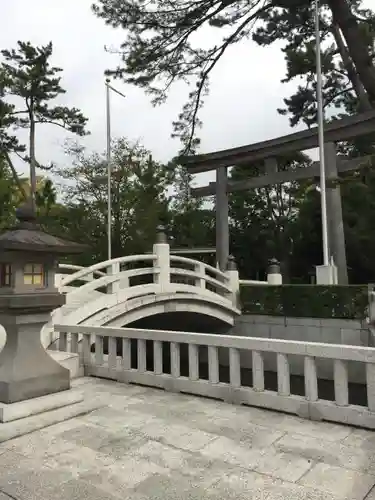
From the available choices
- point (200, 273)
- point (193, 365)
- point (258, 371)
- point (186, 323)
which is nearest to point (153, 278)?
point (200, 273)

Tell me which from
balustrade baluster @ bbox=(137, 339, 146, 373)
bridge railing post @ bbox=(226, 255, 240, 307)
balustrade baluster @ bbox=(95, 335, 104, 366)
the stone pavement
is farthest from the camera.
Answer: bridge railing post @ bbox=(226, 255, 240, 307)

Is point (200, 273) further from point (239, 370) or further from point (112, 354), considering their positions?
point (239, 370)

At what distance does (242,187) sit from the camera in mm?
15469

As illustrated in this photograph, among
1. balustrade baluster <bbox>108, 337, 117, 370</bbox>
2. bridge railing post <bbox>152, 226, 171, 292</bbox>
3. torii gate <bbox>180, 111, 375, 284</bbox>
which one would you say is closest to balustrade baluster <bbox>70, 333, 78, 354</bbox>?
balustrade baluster <bbox>108, 337, 117, 370</bbox>

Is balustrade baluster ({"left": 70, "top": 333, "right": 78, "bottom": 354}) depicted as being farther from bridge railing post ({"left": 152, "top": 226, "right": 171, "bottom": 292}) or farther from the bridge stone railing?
bridge railing post ({"left": 152, "top": 226, "right": 171, "bottom": 292})

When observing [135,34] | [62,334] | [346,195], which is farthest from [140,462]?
[346,195]

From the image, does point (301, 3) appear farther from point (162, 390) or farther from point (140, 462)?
point (140, 462)

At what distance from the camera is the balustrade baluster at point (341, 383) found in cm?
375

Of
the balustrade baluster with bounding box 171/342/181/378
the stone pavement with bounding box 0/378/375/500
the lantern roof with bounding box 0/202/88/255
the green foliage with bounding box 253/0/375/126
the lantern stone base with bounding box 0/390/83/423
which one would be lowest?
the stone pavement with bounding box 0/378/375/500

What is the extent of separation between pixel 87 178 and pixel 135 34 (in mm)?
7848

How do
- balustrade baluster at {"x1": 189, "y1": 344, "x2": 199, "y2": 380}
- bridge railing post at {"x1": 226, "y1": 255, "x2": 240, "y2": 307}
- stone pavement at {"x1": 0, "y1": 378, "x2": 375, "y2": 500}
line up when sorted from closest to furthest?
stone pavement at {"x1": 0, "y1": 378, "x2": 375, "y2": 500}, balustrade baluster at {"x1": 189, "y1": 344, "x2": 199, "y2": 380}, bridge railing post at {"x1": 226, "y1": 255, "x2": 240, "y2": 307}

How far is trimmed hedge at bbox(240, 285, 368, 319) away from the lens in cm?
1036

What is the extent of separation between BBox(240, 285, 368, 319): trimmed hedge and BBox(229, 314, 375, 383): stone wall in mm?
176

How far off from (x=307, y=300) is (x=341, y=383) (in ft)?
25.1
